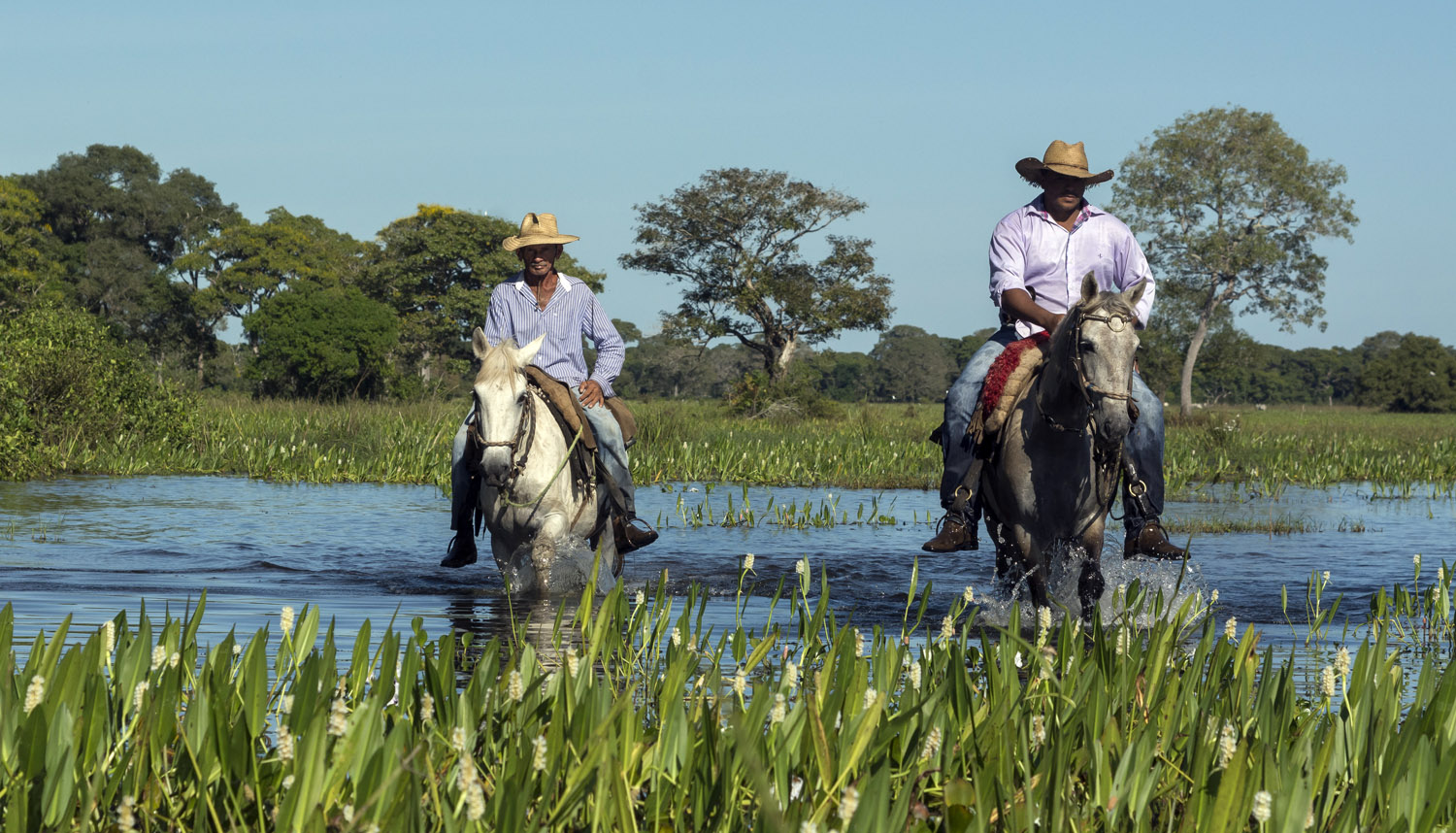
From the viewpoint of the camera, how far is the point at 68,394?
771 inches

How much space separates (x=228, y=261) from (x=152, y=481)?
6659cm

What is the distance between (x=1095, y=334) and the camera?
609 centimetres

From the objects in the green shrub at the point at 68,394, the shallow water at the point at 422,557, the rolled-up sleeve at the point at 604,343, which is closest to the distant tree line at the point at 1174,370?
the green shrub at the point at 68,394

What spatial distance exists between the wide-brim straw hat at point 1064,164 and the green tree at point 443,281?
60.0 m

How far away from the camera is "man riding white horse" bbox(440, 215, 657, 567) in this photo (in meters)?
8.59

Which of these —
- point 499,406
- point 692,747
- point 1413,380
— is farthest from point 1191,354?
point 692,747

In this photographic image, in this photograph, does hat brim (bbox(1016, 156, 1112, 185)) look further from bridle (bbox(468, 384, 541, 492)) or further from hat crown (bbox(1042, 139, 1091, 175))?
bridle (bbox(468, 384, 541, 492))

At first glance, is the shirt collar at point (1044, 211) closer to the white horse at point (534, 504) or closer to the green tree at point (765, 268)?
the white horse at point (534, 504)


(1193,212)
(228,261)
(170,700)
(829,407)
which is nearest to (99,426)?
(170,700)

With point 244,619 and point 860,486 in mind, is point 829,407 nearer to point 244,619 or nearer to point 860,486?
point 860,486

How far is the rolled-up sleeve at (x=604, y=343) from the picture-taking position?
8812 millimetres

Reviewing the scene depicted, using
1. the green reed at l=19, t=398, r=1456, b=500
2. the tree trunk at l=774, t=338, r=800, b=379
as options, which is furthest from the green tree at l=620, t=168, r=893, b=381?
the green reed at l=19, t=398, r=1456, b=500

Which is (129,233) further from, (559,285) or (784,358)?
(559,285)

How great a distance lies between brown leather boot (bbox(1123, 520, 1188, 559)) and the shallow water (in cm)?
24
